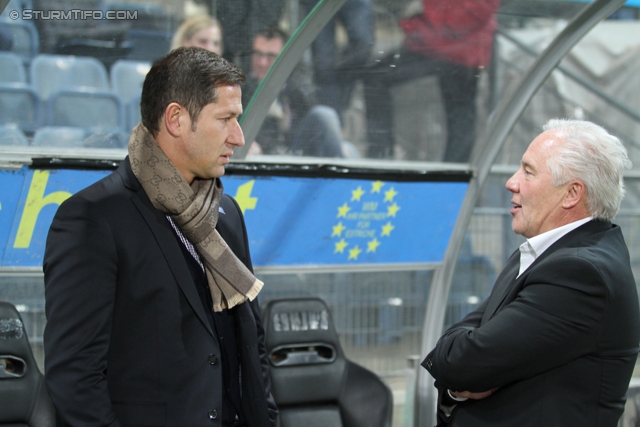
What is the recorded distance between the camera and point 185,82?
7.16 feet

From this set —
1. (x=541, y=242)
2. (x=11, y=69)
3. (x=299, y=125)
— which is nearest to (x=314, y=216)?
(x=299, y=125)

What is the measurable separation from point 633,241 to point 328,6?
11.2 ft

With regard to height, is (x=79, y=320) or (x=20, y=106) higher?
(x=20, y=106)

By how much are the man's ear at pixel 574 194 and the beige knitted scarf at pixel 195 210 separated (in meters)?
1.12

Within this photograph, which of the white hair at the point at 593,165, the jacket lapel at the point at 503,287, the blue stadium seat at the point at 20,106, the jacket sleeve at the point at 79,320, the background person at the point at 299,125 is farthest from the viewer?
the background person at the point at 299,125

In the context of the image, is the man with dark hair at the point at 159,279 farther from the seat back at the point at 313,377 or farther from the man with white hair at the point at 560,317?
the seat back at the point at 313,377

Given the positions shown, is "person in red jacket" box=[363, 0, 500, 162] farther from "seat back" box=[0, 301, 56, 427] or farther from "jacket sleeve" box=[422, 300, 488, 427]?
"seat back" box=[0, 301, 56, 427]

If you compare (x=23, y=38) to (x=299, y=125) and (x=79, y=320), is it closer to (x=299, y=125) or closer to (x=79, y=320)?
Result: (x=299, y=125)

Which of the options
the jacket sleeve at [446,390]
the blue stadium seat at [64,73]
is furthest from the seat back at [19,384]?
the jacket sleeve at [446,390]

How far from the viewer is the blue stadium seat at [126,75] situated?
369 centimetres

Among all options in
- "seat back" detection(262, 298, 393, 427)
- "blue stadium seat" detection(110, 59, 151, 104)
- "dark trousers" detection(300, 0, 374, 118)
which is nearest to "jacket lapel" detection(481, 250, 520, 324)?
"seat back" detection(262, 298, 393, 427)

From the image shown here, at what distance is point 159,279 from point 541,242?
4.21 feet

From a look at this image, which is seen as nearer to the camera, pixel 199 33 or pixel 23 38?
pixel 23 38

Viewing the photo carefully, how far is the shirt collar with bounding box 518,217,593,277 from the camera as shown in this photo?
91.9 inches
